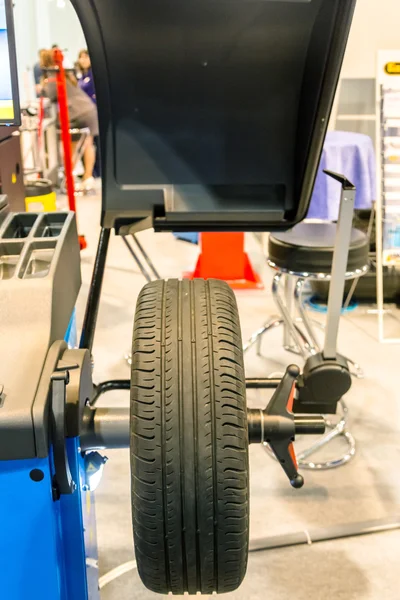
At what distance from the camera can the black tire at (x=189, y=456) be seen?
0.77m

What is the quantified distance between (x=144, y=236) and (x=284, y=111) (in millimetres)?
3491

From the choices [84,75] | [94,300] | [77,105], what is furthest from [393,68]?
[84,75]

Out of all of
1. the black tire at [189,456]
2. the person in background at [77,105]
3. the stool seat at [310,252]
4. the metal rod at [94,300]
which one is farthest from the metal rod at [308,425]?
the person in background at [77,105]

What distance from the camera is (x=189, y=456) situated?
775mm

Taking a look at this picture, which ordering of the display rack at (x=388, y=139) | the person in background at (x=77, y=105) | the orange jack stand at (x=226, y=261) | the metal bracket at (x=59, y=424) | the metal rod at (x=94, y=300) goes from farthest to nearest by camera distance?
1. the person in background at (x=77, y=105)
2. the orange jack stand at (x=226, y=261)
3. the display rack at (x=388, y=139)
4. the metal rod at (x=94, y=300)
5. the metal bracket at (x=59, y=424)

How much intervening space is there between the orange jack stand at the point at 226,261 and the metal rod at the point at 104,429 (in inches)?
109

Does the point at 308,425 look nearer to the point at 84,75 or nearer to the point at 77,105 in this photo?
the point at 77,105

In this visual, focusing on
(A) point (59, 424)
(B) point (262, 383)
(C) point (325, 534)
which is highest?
(A) point (59, 424)

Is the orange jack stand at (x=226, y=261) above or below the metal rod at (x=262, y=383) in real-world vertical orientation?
below

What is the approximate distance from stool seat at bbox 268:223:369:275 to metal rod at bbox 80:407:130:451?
1.22 meters

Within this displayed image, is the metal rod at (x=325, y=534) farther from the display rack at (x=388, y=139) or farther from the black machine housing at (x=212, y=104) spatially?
the display rack at (x=388, y=139)

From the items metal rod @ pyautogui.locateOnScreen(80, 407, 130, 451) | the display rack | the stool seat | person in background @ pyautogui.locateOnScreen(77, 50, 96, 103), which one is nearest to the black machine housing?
the stool seat

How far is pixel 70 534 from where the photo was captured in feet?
2.76

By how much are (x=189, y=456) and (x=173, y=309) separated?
0.22 meters
